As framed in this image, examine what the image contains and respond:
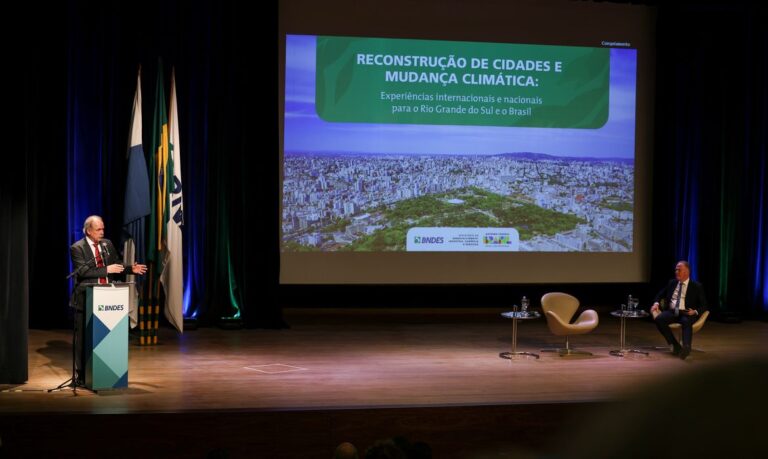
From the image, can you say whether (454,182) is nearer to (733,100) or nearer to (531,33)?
(531,33)

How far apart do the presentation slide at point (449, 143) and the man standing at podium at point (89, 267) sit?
3028 millimetres

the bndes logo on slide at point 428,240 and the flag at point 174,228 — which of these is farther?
the bndes logo on slide at point 428,240

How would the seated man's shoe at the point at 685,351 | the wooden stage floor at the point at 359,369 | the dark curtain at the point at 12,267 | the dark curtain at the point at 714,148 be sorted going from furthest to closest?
the dark curtain at the point at 714,148
the seated man's shoe at the point at 685,351
the dark curtain at the point at 12,267
the wooden stage floor at the point at 359,369

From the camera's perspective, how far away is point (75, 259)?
6645 mm

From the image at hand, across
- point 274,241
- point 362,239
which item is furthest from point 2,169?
point 362,239

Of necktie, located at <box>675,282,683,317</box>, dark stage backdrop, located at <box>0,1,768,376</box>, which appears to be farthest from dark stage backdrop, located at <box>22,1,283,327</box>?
necktie, located at <box>675,282,683,317</box>

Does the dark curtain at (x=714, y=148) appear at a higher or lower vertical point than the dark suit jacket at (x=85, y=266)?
higher

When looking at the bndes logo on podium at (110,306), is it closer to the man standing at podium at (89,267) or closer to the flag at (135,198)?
the man standing at podium at (89,267)

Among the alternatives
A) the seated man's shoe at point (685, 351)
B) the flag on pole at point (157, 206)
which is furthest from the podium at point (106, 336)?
the seated man's shoe at point (685, 351)

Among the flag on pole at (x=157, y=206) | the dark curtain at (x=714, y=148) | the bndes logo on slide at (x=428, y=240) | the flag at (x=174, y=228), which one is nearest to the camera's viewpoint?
the flag on pole at (x=157, y=206)

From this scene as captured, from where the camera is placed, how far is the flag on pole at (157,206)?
8281mm

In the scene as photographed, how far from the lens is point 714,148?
34.2 ft

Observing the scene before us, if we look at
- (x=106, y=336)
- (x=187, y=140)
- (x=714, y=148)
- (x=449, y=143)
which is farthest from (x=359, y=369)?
(x=714, y=148)

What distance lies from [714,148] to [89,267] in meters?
7.48
